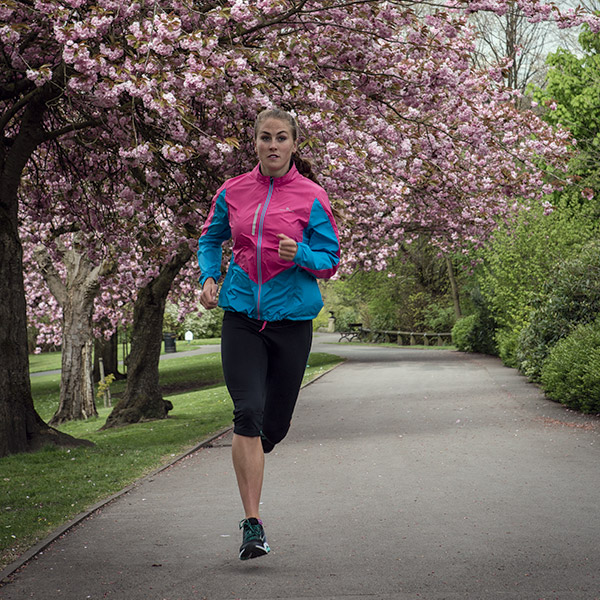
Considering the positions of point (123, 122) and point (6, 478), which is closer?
point (6, 478)

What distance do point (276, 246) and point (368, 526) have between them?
6.26ft

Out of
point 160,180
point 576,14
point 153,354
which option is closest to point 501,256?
point 153,354

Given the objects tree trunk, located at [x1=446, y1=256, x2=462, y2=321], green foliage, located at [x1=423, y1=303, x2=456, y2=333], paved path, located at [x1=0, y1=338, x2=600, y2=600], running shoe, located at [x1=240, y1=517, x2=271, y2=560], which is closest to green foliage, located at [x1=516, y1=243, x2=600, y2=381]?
paved path, located at [x1=0, y1=338, x2=600, y2=600]

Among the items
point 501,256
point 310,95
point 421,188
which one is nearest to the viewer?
point 310,95

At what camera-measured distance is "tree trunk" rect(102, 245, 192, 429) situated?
14828 mm

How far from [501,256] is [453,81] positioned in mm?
12573

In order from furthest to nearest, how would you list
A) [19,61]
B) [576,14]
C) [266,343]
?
[576,14], [19,61], [266,343]

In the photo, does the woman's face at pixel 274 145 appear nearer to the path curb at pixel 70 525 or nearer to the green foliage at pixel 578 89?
the path curb at pixel 70 525

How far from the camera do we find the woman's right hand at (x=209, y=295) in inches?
167

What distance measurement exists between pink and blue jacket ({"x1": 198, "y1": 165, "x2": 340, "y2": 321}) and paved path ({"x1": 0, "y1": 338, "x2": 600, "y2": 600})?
50.9 inches

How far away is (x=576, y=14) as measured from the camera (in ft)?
29.6

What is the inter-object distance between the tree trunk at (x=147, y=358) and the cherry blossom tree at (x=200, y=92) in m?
3.49

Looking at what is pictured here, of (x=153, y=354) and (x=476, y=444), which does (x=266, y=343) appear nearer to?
(x=476, y=444)

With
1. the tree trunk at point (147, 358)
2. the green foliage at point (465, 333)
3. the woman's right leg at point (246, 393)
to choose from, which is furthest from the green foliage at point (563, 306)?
the green foliage at point (465, 333)
